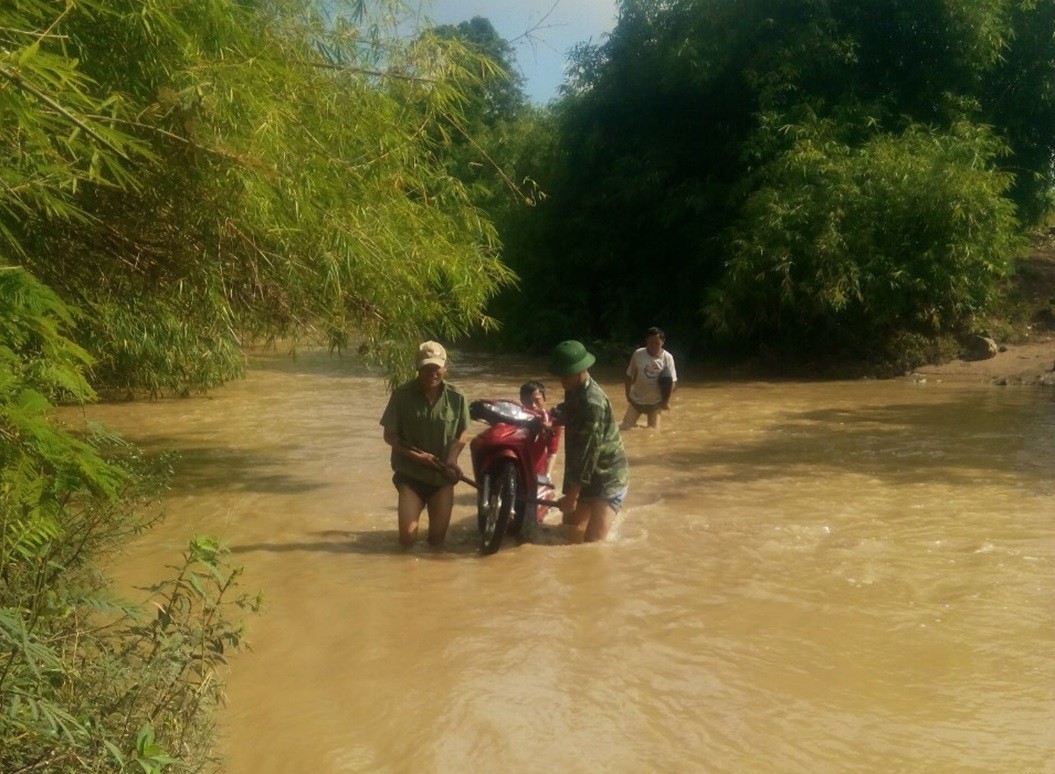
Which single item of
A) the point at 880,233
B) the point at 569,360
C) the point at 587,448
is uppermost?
the point at 880,233

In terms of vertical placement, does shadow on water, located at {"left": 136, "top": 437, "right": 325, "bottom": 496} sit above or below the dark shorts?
below

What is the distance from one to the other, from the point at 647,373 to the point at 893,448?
8.74 ft

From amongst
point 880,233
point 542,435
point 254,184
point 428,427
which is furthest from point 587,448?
point 880,233

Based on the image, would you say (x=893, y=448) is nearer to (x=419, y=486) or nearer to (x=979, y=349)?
(x=419, y=486)

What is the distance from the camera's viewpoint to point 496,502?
7562 millimetres

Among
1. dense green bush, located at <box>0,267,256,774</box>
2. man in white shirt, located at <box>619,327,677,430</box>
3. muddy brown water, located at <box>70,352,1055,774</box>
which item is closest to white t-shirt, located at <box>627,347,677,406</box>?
man in white shirt, located at <box>619,327,677,430</box>

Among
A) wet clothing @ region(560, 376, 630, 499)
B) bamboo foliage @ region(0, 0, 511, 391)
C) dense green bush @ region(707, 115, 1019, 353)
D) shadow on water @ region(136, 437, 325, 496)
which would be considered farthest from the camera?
dense green bush @ region(707, 115, 1019, 353)

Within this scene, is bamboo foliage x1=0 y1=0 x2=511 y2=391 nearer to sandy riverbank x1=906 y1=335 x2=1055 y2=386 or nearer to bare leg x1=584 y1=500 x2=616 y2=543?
bare leg x1=584 y1=500 x2=616 y2=543

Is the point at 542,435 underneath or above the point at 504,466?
above

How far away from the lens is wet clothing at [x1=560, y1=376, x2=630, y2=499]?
7.28 m

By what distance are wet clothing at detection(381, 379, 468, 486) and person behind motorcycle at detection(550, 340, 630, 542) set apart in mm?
706

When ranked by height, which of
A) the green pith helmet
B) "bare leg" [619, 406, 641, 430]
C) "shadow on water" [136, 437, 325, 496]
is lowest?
"shadow on water" [136, 437, 325, 496]

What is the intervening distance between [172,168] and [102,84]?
721mm

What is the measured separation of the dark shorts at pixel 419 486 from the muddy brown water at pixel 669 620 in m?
0.43
